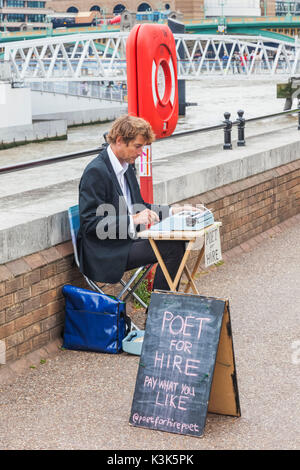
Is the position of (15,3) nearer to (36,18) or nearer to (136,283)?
(36,18)

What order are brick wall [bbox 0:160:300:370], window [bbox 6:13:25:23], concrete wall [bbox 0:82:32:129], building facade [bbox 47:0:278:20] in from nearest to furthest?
brick wall [bbox 0:160:300:370], concrete wall [bbox 0:82:32:129], building facade [bbox 47:0:278:20], window [bbox 6:13:25:23]

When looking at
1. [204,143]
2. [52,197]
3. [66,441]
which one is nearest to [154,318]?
[66,441]

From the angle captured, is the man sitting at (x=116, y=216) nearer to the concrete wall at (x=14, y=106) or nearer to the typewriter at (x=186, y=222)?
the typewriter at (x=186, y=222)

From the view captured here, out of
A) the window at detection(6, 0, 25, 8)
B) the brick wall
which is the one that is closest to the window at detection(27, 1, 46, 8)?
the window at detection(6, 0, 25, 8)

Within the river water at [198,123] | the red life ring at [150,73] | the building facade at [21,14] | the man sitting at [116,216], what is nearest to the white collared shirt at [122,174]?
the man sitting at [116,216]

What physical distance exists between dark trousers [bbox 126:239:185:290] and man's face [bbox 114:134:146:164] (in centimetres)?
58

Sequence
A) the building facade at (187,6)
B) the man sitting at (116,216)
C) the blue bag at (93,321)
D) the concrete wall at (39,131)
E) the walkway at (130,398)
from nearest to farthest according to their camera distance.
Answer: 1. the walkway at (130,398)
2. the man sitting at (116,216)
3. the blue bag at (93,321)
4. the concrete wall at (39,131)
5. the building facade at (187,6)

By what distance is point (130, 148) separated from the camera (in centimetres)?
534

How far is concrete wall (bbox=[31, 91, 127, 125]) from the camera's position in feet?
158

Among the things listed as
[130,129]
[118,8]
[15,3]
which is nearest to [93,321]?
[130,129]

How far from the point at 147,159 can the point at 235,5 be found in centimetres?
12262

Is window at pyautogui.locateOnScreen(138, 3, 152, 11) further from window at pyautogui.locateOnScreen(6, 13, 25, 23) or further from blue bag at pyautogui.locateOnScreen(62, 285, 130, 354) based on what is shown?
blue bag at pyautogui.locateOnScreen(62, 285, 130, 354)

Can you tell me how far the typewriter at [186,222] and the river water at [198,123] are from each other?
14048 millimetres

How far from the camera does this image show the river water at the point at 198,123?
23.9 m
